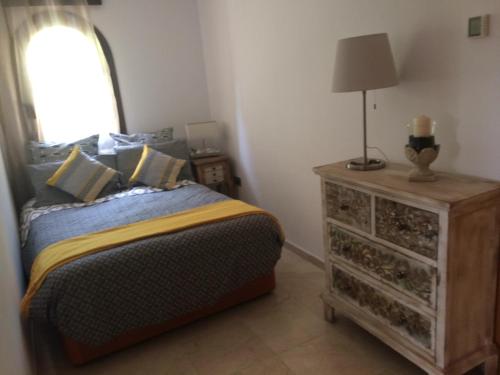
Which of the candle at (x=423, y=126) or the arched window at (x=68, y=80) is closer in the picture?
the candle at (x=423, y=126)

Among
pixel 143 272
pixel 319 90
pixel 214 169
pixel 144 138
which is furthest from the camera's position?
pixel 214 169

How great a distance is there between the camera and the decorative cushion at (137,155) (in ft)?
11.3

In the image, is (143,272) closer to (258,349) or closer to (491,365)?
(258,349)

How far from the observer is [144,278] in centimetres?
212

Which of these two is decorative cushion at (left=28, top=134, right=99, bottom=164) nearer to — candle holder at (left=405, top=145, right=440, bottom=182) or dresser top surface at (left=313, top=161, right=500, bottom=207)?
dresser top surface at (left=313, top=161, right=500, bottom=207)

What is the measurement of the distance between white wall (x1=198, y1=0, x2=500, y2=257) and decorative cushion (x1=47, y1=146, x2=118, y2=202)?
133cm

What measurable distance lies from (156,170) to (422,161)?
7.58 feet

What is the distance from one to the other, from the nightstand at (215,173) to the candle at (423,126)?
247cm

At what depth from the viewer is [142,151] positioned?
3533 mm

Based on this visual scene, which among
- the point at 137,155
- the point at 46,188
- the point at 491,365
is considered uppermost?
the point at 137,155

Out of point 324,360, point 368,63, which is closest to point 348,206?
point 368,63

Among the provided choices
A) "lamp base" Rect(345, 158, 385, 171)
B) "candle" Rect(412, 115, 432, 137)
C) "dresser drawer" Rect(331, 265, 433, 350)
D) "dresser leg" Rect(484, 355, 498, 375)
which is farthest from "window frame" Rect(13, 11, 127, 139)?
"dresser leg" Rect(484, 355, 498, 375)

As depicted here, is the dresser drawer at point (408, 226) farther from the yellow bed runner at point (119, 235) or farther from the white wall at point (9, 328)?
the white wall at point (9, 328)

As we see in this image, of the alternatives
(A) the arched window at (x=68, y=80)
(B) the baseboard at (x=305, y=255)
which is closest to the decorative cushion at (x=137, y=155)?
(A) the arched window at (x=68, y=80)
